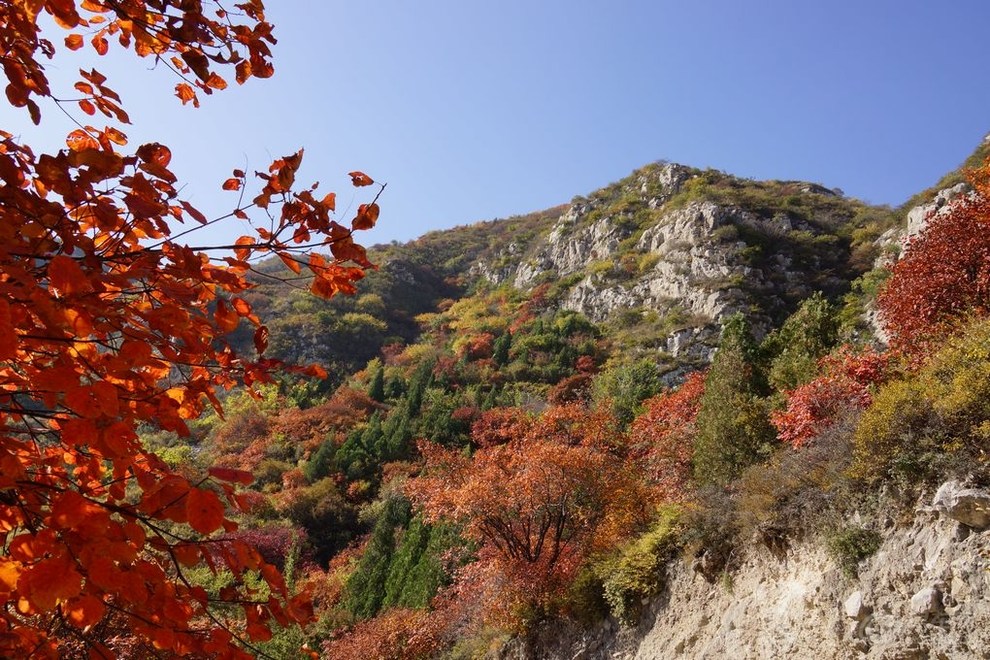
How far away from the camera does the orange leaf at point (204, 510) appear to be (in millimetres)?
1162

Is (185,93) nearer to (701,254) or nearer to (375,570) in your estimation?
(375,570)

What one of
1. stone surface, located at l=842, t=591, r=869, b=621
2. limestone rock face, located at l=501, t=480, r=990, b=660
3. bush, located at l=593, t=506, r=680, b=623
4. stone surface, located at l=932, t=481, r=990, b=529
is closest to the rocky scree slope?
bush, located at l=593, t=506, r=680, b=623

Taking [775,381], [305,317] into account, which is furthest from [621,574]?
[305,317]

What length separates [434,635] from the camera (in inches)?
419

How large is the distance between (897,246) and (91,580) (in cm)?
2423

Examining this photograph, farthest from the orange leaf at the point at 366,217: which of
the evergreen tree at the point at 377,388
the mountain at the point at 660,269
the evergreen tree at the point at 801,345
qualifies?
the evergreen tree at the point at 377,388

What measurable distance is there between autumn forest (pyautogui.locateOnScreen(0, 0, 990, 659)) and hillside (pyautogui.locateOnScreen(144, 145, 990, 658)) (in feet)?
0.21

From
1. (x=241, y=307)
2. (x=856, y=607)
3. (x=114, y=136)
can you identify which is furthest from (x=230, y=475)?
(x=856, y=607)

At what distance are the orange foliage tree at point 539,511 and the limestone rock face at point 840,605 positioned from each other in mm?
1701

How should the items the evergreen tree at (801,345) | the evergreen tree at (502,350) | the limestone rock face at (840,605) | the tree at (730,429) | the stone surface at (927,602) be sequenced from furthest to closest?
the evergreen tree at (502,350), the evergreen tree at (801,345), the tree at (730,429), the stone surface at (927,602), the limestone rock face at (840,605)

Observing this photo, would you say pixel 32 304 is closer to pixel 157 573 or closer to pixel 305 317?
pixel 157 573

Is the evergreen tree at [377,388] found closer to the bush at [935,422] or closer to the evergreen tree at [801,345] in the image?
the evergreen tree at [801,345]

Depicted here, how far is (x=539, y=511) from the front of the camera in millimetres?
9602

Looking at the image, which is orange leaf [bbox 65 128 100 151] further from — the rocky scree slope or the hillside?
the rocky scree slope
